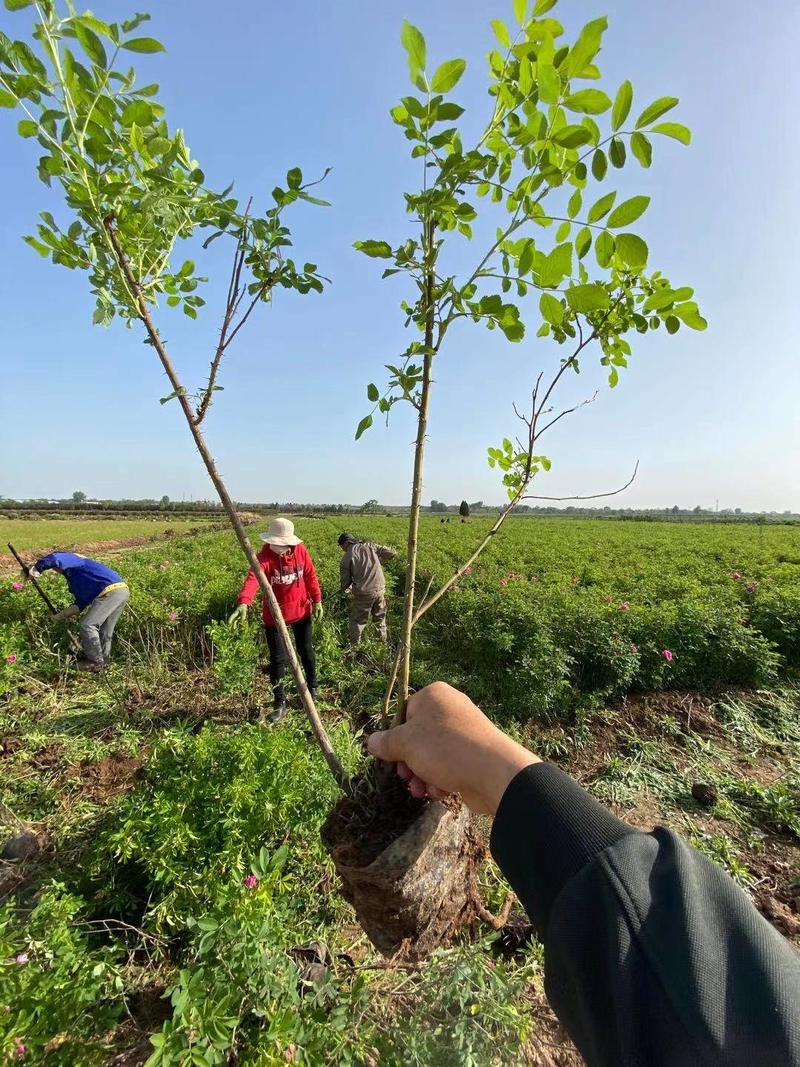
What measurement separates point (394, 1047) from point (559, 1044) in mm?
828

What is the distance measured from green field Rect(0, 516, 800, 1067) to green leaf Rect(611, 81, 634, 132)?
7.82ft

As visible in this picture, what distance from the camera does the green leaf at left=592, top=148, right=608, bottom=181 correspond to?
1.07 metres

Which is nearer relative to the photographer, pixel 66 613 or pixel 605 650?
pixel 605 650

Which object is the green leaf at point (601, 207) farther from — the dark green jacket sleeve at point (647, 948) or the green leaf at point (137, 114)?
the dark green jacket sleeve at point (647, 948)

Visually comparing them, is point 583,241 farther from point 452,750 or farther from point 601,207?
point 452,750

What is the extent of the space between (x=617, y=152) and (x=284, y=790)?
9.76 feet

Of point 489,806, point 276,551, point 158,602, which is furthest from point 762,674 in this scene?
Result: point 158,602

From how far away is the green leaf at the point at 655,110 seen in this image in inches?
37.2

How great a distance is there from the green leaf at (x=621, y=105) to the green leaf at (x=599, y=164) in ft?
0.17

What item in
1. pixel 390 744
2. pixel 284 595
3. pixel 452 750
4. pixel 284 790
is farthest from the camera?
pixel 284 595

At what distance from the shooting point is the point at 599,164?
1.08m

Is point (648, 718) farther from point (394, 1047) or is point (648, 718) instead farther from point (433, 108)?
point (433, 108)

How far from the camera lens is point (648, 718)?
5.46 meters

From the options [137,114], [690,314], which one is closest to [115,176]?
[137,114]
